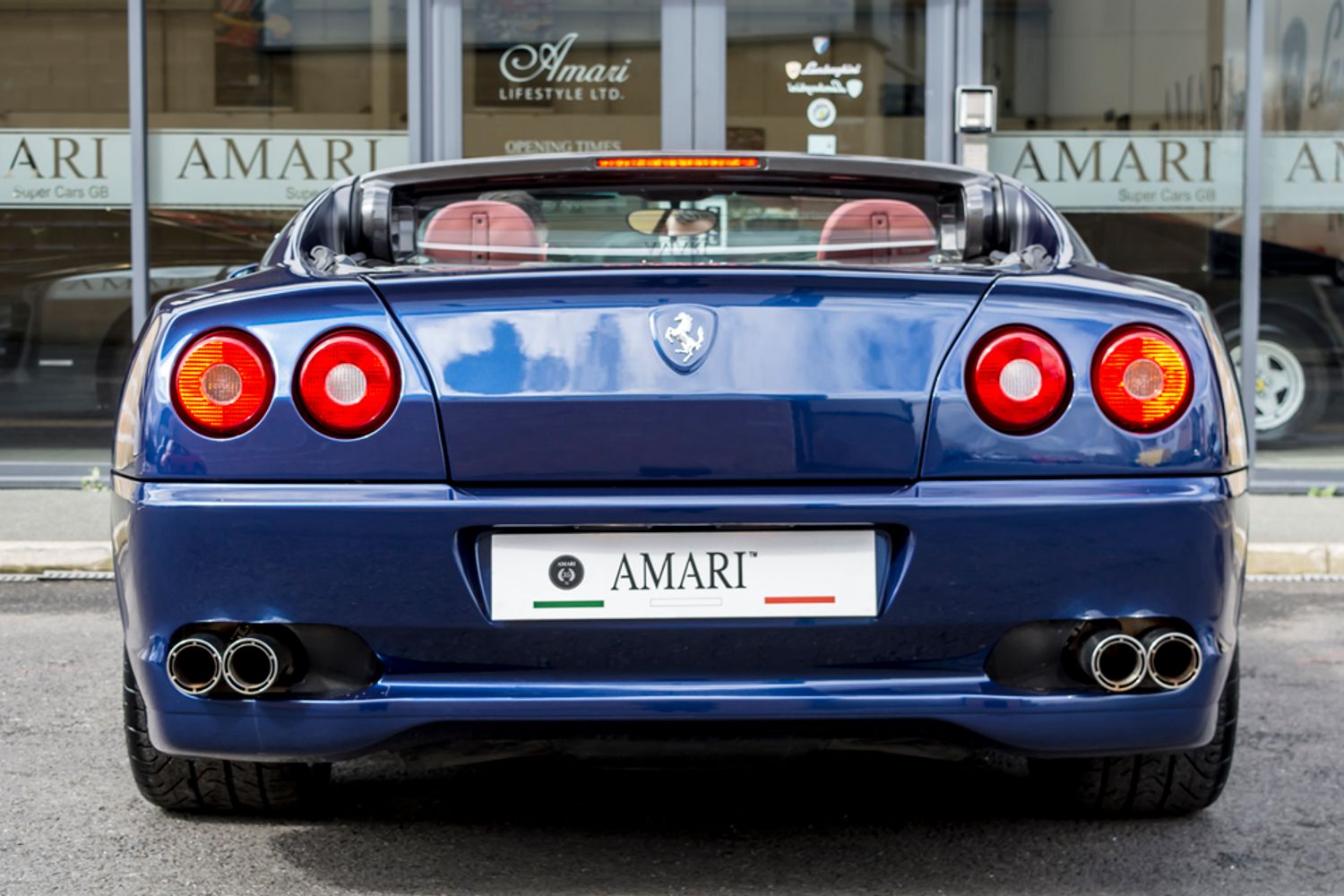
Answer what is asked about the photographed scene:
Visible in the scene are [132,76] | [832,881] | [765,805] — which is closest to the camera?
[832,881]

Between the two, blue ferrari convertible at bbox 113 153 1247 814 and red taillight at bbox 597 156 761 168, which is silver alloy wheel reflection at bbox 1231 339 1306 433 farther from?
blue ferrari convertible at bbox 113 153 1247 814

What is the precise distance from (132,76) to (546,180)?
635 cm

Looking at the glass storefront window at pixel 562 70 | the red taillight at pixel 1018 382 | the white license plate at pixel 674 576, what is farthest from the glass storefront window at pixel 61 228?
the red taillight at pixel 1018 382

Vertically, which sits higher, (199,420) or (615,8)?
(615,8)

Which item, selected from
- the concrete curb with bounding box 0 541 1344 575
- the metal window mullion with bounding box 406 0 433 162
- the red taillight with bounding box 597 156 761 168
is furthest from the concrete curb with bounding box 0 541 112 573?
the red taillight with bounding box 597 156 761 168

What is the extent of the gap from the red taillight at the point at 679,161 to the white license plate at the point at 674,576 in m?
1.16

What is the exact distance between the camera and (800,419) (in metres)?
2.79

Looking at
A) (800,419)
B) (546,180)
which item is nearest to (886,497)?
(800,419)

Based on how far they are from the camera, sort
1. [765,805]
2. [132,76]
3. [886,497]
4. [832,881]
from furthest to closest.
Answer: [132,76]
[765,805]
[832,881]
[886,497]

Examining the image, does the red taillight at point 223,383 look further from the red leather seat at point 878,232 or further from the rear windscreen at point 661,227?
the red leather seat at point 878,232

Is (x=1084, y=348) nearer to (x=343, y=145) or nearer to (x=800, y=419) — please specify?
(x=800, y=419)

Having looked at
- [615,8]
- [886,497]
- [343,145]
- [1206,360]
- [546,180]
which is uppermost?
[615,8]

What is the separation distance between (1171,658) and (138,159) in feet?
25.1

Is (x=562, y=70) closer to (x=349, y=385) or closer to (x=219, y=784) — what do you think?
(x=219, y=784)
